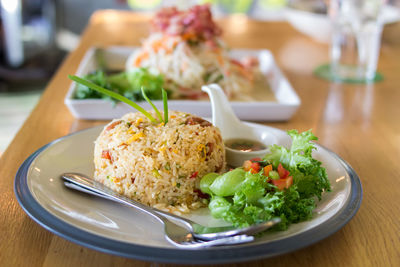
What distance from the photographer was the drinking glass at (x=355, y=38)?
2.51 meters

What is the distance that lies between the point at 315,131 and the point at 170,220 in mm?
987

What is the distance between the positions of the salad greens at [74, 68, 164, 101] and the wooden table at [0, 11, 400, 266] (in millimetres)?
137

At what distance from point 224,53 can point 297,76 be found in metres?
0.50

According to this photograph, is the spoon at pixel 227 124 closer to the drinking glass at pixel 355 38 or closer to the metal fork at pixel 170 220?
the metal fork at pixel 170 220

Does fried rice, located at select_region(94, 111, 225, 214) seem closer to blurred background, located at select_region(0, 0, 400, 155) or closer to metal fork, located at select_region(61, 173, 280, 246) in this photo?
metal fork, located at select_region(61, 173, 280, 246)

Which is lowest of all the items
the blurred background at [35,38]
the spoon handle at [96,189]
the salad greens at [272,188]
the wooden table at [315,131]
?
the blurred background at [35,38]

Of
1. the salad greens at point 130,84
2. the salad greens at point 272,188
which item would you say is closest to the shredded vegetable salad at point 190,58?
the salad greens at point 130,84

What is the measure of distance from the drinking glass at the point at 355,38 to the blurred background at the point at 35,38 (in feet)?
7.32

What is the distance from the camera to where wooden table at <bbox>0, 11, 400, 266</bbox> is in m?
1.11

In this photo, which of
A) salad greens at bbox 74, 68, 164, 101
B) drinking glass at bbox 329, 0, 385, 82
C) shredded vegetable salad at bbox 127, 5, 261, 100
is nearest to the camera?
salad greens at bbox 74, 68, 164, 101

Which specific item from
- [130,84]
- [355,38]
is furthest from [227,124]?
[355,38]

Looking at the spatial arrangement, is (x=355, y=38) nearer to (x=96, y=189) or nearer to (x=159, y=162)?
(x=159, y=162)

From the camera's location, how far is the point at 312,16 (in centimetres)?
307

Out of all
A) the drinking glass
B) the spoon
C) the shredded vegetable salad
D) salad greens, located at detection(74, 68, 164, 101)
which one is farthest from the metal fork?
the drinking glass
